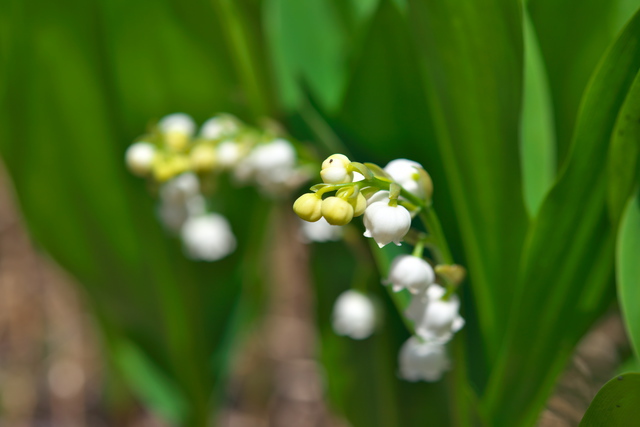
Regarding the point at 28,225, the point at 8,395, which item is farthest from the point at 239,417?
the point at 28,225

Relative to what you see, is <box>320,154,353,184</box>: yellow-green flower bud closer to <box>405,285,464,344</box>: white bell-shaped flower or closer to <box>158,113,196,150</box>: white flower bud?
<box>405,285,464,344</box>: white bell-shaped flower

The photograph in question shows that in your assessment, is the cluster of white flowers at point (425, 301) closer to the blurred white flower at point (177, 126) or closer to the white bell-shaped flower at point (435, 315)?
the white bell-shaped flower at point (435, 315)

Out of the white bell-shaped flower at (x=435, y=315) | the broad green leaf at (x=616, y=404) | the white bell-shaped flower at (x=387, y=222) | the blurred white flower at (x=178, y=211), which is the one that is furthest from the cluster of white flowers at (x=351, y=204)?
the blurred white flower at (x=178, y=211)

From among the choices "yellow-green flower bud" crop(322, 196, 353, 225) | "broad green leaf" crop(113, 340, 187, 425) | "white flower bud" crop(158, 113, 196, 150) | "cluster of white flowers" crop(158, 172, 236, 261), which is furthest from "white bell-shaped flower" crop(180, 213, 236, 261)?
"yellow-green flower bud" crop(322, 196, 353, 225)

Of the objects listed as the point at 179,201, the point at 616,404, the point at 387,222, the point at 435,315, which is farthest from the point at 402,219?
the point at 179,201

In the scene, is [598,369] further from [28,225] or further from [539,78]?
[28,225]

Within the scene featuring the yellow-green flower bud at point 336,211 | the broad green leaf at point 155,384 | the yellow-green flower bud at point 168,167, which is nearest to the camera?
the yellow-green flower bud at point 336,211
